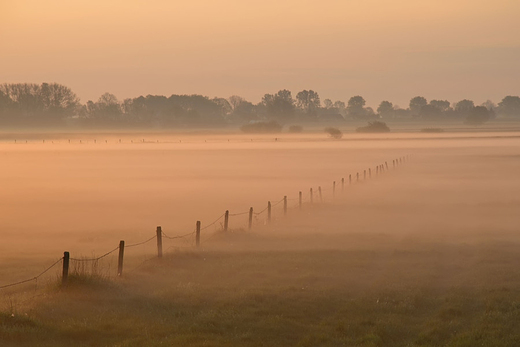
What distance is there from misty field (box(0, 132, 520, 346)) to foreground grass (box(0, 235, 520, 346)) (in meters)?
0.05

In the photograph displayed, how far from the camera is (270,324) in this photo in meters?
17.3

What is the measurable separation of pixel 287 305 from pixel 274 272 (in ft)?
16.2

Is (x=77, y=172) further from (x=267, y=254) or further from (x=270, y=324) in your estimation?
(x=270, y=324)

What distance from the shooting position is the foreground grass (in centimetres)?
1627

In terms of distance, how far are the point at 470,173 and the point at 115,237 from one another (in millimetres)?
52482

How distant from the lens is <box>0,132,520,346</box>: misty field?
55.0ft

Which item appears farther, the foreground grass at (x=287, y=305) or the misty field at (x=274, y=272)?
the misty field at (x=274, y=272)

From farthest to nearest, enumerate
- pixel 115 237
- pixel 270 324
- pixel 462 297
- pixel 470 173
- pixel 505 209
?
pixel 470 173 → pixel 505 209 → pixel 115 237 → pixel 462 297 → pixel 270 324

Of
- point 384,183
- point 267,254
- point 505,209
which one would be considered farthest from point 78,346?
point 384,183

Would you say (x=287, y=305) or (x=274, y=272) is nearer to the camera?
(x=287, y=305)

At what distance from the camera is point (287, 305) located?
63.0ft

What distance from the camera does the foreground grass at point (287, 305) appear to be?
53.4 ft

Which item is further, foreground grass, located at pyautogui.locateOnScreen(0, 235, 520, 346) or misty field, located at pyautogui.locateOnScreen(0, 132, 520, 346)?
misty field, located at pyautogui.locateOnScreen(0, 132, 520, 346)

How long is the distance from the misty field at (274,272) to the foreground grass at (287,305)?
5cm
